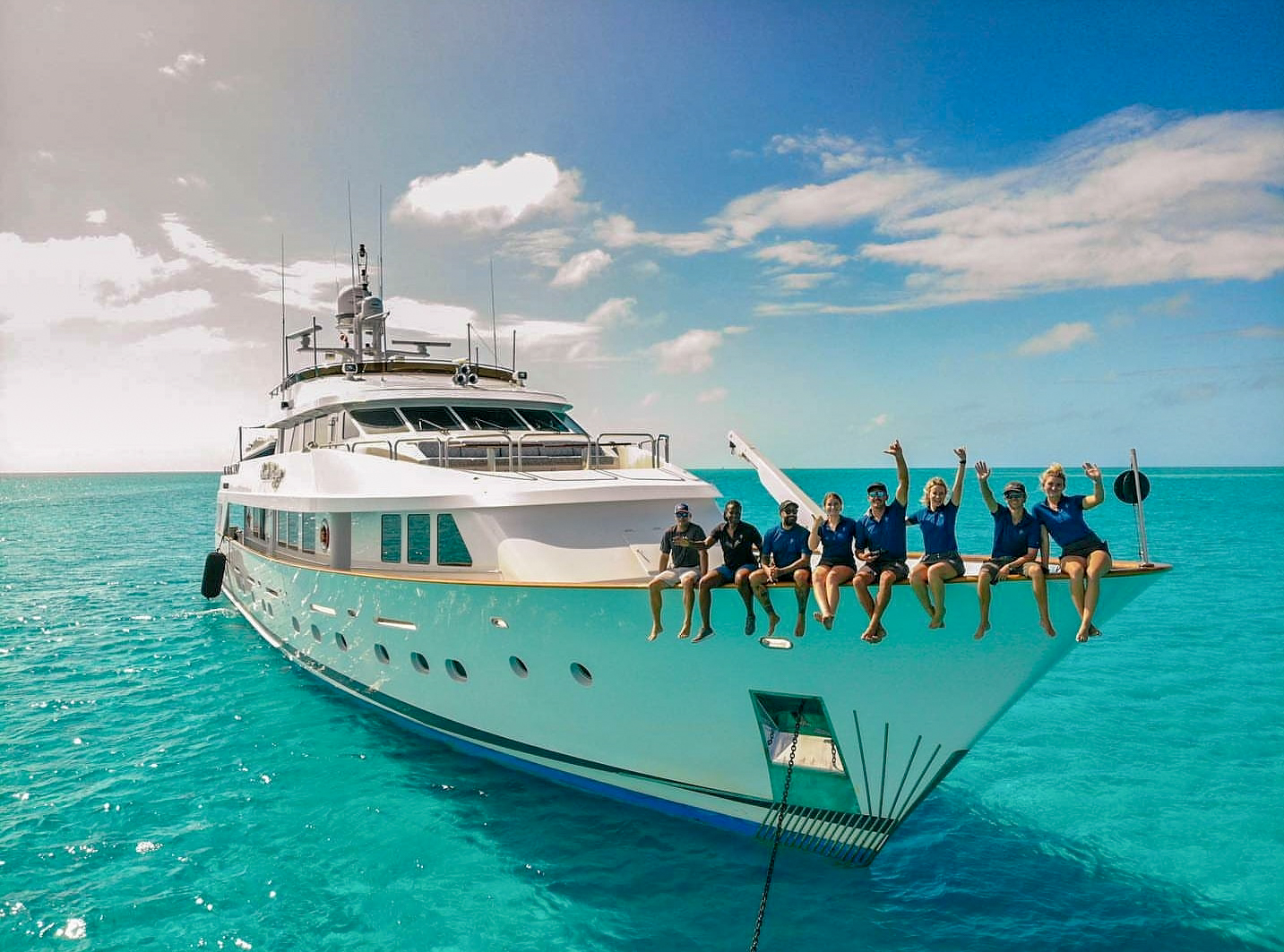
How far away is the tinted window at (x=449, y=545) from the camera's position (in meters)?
10.5

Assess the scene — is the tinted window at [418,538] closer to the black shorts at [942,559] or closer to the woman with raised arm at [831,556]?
the woman with raised arm at [831,556]

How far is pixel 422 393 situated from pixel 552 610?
277 inches

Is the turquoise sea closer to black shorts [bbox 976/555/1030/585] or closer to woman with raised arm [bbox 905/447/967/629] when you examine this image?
woman with raised arm [bbox 905/447/967/629]

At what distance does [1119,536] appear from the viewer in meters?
45.8

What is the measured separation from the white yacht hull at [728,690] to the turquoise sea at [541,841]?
507 mm

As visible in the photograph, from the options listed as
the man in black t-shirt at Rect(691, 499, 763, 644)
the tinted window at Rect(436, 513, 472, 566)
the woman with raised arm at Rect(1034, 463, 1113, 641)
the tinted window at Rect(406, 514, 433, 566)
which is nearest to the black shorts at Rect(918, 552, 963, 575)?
the woman with raised arm at Rect(1034, 463, 1113, 641)

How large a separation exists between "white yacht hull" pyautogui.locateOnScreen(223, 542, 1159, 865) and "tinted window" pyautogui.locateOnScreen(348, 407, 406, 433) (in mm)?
3939

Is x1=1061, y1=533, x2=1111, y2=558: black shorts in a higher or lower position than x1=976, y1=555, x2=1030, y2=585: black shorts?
higher

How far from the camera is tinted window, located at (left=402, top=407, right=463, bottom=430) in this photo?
45.0 feet

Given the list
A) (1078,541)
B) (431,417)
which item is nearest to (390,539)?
(431,417)

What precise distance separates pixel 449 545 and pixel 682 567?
418 centimetres

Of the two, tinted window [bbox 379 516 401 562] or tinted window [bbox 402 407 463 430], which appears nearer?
tinted window [bbox 379 516 401 562]

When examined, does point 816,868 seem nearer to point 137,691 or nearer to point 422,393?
point 422,393

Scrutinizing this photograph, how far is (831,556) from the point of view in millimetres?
6949
